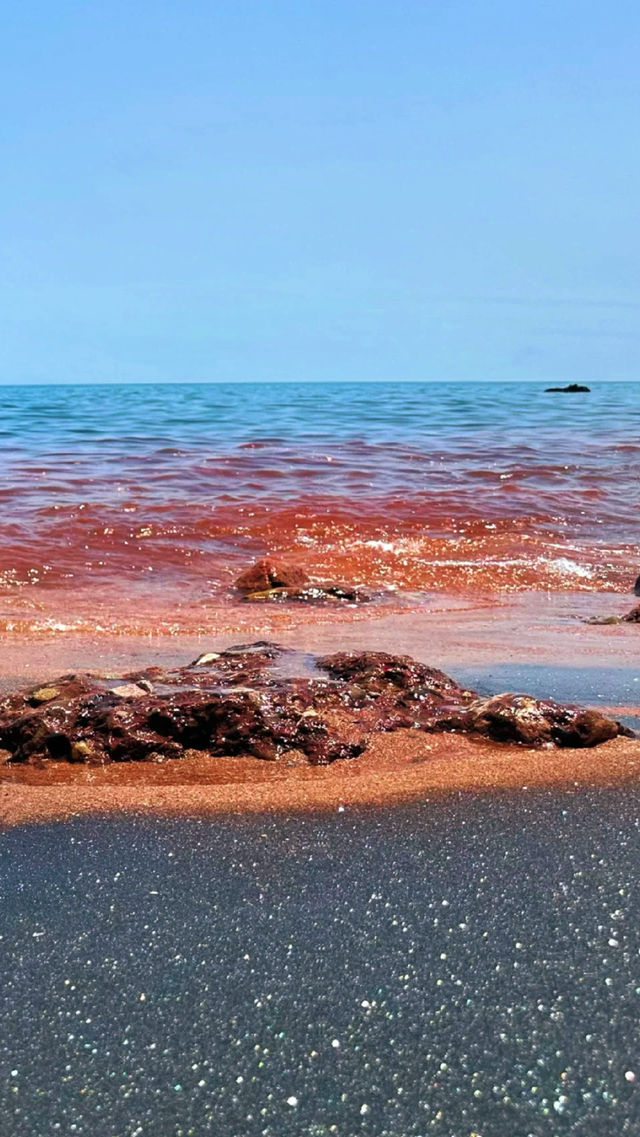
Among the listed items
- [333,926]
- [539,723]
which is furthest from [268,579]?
[333,926]

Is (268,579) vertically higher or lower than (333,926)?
lower

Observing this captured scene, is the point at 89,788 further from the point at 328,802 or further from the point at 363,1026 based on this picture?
the point at 363,1026

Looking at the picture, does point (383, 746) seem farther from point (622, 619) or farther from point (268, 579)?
point (268, 579)

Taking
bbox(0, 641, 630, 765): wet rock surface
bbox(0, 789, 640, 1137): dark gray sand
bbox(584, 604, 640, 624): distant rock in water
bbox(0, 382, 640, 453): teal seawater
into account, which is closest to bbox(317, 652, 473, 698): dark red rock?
bbox(0, 641, 630, 765): wet rock surface

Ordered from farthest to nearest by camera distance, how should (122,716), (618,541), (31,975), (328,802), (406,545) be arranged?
(618,541) → (406,545) → (122,716) → (328,802) → (31,975)

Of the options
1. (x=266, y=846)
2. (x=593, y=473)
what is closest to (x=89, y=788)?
(x=266, y=846)

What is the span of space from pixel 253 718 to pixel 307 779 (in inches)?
13.7

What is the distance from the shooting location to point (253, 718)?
2.86 meters

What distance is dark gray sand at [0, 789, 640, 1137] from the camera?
1.40 m

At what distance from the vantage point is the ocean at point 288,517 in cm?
697

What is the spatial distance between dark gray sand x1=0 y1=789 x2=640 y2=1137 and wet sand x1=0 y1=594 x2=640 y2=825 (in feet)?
0.40

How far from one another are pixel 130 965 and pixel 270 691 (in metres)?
1.38

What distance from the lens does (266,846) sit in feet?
7.05

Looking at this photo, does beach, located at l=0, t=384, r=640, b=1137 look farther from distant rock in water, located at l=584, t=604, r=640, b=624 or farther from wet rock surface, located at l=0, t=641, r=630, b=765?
distant rock in water, located at l=584, t=604, r=640, b=624
